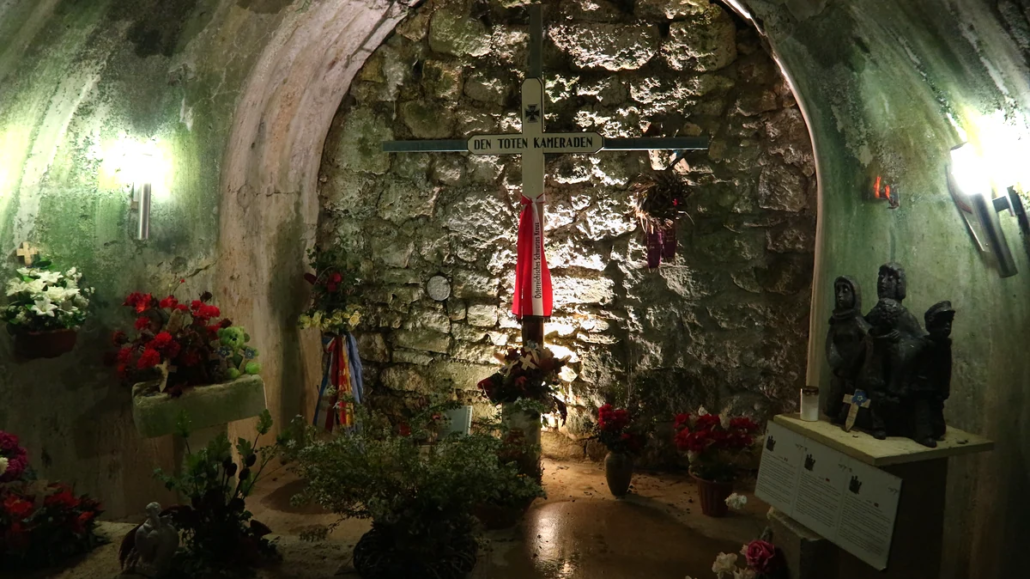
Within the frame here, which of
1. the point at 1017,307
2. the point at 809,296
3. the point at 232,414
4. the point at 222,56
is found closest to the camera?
the point at 1017,307

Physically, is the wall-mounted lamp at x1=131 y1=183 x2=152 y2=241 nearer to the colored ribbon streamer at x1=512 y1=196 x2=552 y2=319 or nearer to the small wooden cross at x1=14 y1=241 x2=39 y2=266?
the small wooden cross at x1=14 y1=241 x2=39 y2=266

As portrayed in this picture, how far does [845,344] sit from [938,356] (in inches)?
12.9

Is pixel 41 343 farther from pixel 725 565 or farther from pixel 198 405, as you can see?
pixel 725 565

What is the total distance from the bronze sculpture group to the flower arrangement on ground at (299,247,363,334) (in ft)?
10.0

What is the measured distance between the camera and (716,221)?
5023mm

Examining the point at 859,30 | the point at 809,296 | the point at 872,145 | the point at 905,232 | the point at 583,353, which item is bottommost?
the point at 583,353

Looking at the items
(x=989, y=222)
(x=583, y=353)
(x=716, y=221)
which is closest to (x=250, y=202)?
(x=583, y=353)

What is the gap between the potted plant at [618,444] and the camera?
15.3 feet

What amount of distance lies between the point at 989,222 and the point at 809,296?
185 cm

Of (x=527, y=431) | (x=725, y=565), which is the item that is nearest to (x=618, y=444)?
(x=527, y=431)

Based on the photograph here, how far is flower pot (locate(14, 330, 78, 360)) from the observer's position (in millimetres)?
3607

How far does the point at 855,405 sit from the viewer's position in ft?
10.1

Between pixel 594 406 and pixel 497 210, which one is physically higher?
pixel 497 210

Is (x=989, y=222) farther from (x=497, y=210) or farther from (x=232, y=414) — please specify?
(x=232, y=414)
